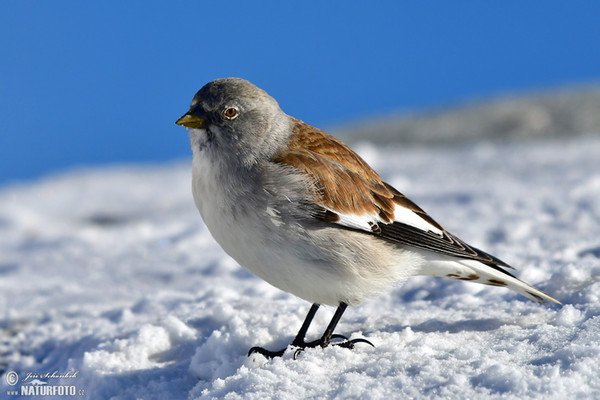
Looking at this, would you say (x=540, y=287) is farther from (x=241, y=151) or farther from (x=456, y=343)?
(x=241, y=151)

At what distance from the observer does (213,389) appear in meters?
3.42

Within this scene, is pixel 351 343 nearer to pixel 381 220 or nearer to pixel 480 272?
pixel 381 220

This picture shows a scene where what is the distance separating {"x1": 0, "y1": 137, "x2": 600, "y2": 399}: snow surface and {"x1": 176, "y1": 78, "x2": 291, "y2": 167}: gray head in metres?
1.11

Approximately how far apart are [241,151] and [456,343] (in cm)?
160

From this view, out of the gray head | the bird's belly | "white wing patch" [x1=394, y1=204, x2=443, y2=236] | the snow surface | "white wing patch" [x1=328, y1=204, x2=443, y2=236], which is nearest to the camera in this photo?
the snow surface

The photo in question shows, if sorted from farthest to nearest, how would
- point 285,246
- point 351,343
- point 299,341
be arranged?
point 299,341
point 351,343
point 285,246

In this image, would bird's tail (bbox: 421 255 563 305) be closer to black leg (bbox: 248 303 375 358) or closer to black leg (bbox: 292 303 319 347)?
black leg (bbox: 248 303 375 358)

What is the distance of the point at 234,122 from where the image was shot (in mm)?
3957

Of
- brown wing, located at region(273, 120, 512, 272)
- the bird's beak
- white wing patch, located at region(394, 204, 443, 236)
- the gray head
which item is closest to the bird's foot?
brown wing, located at region(273, 120, 512, 272)

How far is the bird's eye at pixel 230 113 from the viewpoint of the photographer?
13.0 feet

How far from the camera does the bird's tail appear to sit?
397cm

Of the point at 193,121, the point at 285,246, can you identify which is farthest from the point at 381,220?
the point at 193,121

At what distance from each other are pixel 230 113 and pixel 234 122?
0.06m

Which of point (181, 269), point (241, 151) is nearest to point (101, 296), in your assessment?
point (181, 269)
